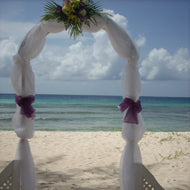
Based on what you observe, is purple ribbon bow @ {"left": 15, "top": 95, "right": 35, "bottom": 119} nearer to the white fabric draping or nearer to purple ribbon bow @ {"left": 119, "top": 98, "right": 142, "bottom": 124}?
the white fabric draping

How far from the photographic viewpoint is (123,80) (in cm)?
296

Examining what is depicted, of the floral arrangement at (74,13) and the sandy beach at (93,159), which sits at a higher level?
the floral arrangement at (74,13)

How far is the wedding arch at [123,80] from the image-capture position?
285cm

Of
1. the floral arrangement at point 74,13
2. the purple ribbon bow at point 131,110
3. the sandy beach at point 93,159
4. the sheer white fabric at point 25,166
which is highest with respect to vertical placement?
the floral arrangement at point 74,13

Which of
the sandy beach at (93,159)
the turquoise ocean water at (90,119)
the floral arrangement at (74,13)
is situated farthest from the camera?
the turquoise ocean water at (90,119)

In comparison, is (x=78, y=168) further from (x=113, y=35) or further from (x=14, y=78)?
(x=113, y=35)

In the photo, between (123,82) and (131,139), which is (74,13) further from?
(131,139)

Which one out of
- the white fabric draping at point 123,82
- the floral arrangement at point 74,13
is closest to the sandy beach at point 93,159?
the white fabric draping at point 123,82

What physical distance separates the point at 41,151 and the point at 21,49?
12.9 feet

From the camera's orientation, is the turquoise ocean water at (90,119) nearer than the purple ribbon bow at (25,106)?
No

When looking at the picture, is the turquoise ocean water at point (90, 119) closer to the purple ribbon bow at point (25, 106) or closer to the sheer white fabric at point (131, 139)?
the purple ribbon bow at point (25, 106)

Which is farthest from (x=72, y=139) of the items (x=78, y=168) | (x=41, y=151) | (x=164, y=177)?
(x=164, y=177)

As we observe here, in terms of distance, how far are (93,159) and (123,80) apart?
3.07 m

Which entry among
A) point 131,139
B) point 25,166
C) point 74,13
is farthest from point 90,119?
point 74,13
